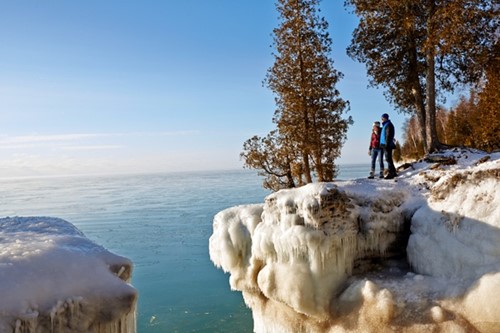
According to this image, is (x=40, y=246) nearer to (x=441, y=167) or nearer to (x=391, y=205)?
(x=391, y=205)

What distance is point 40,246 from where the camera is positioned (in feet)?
12.9

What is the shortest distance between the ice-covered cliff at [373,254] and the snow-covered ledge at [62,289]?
6065 millimetres

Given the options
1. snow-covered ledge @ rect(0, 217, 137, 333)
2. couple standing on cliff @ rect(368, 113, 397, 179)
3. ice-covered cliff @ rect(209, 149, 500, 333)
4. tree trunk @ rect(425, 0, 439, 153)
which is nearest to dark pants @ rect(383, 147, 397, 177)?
couple standing on cliff @ rect(368, 113, 397, 179)

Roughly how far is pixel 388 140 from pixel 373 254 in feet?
15.6

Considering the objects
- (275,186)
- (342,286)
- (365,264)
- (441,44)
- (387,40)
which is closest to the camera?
(342,286)

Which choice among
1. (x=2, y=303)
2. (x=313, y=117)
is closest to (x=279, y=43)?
(x=313, y=117)

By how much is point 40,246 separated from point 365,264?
825cm

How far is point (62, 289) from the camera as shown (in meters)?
3.46

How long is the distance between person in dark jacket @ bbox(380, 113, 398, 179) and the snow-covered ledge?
10.9 metres

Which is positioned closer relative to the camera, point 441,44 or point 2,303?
point 2,303

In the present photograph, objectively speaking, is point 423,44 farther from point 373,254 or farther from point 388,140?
point 373,254

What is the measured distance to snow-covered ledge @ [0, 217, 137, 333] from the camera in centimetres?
323

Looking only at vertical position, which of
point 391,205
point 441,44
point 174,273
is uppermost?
point 441,44

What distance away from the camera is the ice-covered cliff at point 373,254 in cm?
815
